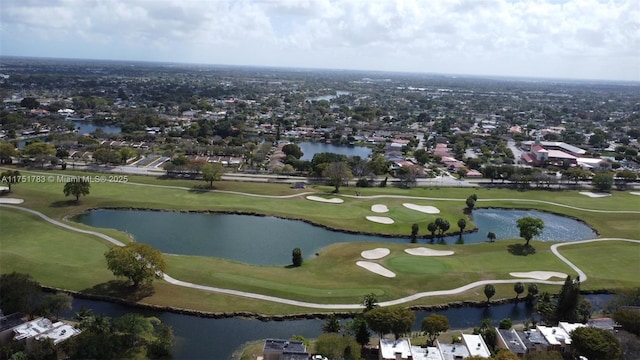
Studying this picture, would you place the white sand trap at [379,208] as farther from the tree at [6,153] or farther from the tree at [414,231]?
the tree at [6,153]

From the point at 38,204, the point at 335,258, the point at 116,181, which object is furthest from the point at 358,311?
the point at 116,181

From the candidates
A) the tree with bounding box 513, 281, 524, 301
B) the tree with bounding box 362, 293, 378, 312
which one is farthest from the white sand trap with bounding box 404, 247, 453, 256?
the tree with bounding box 362, 293, 378, 312

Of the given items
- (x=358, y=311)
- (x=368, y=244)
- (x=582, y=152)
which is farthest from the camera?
(x=582, y=152)

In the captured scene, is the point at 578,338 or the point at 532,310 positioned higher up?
the point at 578,338

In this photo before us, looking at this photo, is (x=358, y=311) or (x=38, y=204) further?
(x=38, y=204)

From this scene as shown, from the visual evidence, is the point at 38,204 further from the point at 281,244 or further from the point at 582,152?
the point at 582,152
